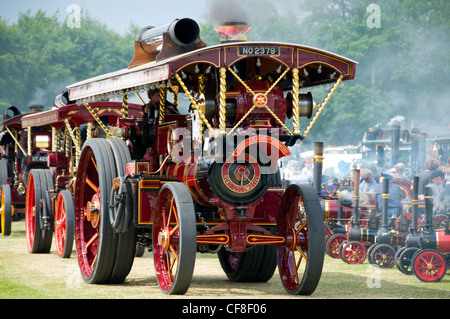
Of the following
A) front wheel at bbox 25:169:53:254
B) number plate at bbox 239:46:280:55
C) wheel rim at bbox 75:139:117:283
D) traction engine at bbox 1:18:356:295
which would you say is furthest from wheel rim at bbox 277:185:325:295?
front wheel at bbox 25:169:53:254

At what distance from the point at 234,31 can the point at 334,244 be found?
16.3 feet

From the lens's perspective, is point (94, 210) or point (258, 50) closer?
point (258, 50)

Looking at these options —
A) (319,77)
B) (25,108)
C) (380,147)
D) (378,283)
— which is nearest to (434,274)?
(378,283)

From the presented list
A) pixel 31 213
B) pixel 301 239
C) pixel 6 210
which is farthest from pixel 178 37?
pixel 6 210

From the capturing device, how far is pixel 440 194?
36.1ft

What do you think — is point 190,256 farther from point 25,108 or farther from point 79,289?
point 25,108

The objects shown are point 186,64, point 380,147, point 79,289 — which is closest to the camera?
point 186,64

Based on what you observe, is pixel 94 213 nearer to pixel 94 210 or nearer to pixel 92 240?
pixel 94 210

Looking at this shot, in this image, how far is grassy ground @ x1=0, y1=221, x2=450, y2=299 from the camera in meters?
7.50

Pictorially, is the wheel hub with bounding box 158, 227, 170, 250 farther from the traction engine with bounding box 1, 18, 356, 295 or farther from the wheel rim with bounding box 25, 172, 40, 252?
the wheel rim with bounding box 25, 172, 40, 252

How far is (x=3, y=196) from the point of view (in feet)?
45.6

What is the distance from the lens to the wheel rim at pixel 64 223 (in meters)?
10.8

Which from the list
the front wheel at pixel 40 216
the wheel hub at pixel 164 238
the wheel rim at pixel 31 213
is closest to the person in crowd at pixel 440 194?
the wheel hub at pixel 164 238

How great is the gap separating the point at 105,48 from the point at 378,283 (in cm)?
3993
